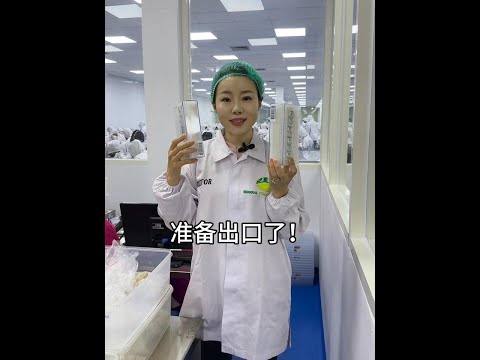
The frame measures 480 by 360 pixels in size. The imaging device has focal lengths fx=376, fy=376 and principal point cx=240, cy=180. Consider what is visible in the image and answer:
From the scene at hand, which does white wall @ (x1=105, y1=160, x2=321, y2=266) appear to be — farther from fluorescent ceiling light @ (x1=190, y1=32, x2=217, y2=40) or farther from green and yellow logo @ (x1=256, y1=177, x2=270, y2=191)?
fluorescent ceiling light @ (x1=190, y1=32, x2=217, y2=40)

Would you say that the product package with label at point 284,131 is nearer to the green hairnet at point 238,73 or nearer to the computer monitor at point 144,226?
the green hairnet at point 238,73

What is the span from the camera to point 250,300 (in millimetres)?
1232

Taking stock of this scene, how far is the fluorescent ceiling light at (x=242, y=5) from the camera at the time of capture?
4582 millimetres

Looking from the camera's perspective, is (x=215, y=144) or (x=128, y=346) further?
(x=215, y=144)

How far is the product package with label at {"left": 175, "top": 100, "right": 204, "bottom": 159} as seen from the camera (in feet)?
3.92

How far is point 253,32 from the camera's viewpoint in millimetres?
5969

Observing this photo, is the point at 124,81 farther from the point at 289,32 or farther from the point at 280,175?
the point at 280,175

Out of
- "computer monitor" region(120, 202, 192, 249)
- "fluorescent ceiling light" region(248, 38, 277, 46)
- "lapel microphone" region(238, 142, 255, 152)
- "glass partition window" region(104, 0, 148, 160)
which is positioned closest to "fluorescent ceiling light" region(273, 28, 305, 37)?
"fluorescent ceiling light" region(248, 38, 277, 46)

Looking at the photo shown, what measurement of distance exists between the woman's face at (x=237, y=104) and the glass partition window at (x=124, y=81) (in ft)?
1.21

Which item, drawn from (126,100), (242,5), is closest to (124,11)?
(242,5)
